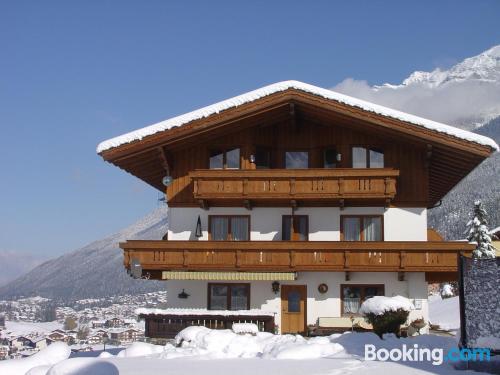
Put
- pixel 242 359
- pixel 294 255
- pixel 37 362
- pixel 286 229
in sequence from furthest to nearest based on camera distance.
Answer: pixel 286 229 → pixel 294 255 → pixel 242 359 → pixel 37 362

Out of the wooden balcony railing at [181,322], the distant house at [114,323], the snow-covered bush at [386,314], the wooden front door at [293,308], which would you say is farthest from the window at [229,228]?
the distant house at [114,323]

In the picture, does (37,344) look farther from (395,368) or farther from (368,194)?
(395,368)

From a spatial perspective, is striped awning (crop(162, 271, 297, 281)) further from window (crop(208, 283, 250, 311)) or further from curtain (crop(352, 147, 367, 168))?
curtain (crop(352, 147, 367, 168))

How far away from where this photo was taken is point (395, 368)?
12781 mm

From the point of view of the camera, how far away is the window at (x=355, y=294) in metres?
24.7

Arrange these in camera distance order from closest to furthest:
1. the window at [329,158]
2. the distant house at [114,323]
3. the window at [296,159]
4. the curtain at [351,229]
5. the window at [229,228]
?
the curtain at [351,229]
the window at [229,228]
the window at [329,158]
the window at [296,159]
the distant house at [114,323]

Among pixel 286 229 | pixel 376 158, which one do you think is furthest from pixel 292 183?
pixel 376 158

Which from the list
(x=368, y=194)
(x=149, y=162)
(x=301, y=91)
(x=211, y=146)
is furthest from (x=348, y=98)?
(x=149, y=162)

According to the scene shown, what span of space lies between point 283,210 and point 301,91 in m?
4.57

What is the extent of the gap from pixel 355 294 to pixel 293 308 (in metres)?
2.34

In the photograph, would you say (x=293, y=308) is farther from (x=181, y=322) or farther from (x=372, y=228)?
(x=181, y=322)

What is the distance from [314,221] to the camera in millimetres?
25734

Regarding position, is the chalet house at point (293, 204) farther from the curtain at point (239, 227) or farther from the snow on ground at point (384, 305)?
the snow on ground at point (384, 305)

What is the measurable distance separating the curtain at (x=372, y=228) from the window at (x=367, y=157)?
83.1 inches
